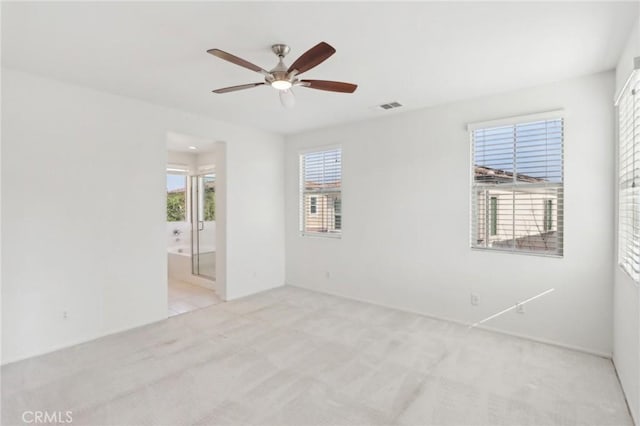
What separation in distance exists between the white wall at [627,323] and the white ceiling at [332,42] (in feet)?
0.49

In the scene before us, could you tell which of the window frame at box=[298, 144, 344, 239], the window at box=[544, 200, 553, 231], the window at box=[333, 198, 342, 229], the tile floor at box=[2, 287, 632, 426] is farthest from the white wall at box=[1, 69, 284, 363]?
the window at box=[544, 200, 553, 231]

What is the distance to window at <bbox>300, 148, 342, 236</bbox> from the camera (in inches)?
194

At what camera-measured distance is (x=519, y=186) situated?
3.34 meters

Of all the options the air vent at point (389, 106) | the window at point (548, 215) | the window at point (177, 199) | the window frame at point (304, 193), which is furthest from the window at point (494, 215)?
the window at point (177, 199)

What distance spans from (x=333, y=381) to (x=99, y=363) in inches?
79.9

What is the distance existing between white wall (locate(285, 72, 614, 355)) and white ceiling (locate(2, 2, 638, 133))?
1.54 ft

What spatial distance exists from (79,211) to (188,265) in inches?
107

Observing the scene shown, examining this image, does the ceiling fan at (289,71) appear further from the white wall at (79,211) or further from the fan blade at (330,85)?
the white wall at (79,211)

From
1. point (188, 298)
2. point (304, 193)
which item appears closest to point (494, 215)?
point (304, 193)

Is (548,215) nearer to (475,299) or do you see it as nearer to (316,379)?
(475,299)

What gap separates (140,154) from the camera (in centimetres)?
369

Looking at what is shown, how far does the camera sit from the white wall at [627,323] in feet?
6.64

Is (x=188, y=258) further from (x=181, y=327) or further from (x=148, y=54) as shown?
(x=148, y=54)

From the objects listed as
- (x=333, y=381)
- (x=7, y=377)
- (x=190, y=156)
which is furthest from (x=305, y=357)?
(x=190, y=156)
